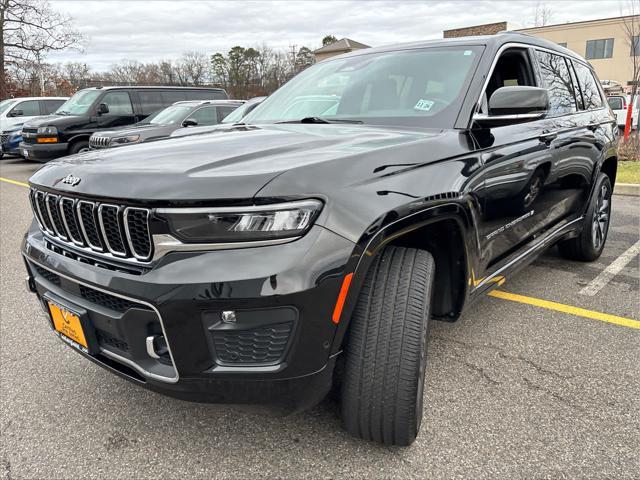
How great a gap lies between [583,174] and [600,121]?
76 cm

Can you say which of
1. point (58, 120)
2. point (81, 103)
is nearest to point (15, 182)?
point (58, 120)

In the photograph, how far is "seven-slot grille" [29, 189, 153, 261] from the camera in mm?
1604

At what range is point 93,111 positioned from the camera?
11016mm

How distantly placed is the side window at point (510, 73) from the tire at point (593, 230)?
1.43 metres

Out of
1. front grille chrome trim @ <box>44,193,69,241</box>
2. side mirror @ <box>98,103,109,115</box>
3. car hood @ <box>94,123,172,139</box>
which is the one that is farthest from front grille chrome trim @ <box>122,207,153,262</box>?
side mirror @ <box>98,103,109,115</box>

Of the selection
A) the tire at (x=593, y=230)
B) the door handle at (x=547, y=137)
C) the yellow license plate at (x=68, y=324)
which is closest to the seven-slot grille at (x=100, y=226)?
the yellow license plate at (x=68, y=324)

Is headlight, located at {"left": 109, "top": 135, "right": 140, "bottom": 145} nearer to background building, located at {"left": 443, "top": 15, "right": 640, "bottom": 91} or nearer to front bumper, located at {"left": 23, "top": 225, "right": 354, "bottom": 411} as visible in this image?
front bumper, located at {"left": 23, "top": 225, "right": 354, "bottom": 411}

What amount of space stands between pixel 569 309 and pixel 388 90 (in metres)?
1.98

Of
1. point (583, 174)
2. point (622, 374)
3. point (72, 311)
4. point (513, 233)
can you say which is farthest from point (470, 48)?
point (72, 311)

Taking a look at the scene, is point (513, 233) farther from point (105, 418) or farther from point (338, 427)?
point (105, 418)

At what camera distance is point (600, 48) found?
44281mm

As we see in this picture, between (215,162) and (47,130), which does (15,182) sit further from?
(215,162)

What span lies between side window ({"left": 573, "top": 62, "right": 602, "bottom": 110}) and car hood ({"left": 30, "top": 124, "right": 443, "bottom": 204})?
243cm

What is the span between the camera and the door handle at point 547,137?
115 inches
